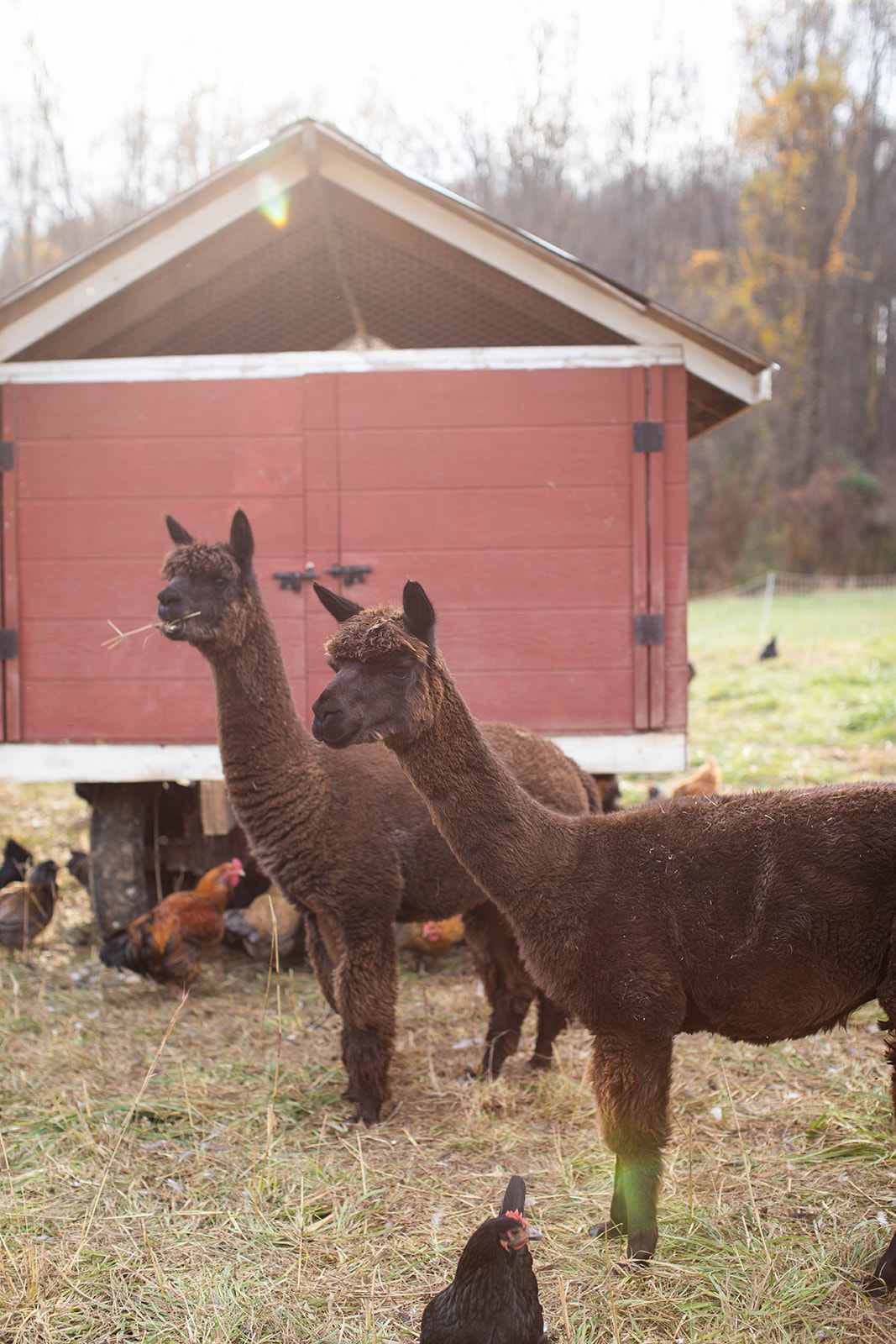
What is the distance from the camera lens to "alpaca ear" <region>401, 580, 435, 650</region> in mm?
3302

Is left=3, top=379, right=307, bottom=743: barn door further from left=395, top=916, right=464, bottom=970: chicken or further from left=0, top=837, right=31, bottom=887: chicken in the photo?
left=395, top=916, right=464, bottom=970: chicken

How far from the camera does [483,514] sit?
6.73m

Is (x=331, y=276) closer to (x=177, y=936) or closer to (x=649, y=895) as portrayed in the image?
(x=177, y=936)

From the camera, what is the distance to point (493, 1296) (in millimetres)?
2836

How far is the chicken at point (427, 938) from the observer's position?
685 centimetres

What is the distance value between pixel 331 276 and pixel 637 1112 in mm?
5815

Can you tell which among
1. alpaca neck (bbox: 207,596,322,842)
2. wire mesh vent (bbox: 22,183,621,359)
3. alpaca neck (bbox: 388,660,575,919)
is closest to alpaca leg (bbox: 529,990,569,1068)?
alpaca neck (bbox: 207,596,322,842)

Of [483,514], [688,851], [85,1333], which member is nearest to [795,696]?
[483,514]

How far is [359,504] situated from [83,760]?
89.0 inches

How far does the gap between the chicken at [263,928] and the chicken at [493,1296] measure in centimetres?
419

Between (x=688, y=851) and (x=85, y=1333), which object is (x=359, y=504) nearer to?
(x=688, y=851)

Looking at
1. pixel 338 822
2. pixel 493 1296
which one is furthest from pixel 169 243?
pixel 493 1296

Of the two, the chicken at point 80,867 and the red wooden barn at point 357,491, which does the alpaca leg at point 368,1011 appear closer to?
the red wooden barn at point 357,491

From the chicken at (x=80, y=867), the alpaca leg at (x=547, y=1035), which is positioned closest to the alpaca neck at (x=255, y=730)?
the alpaca leg at (x=547, y=1035)
